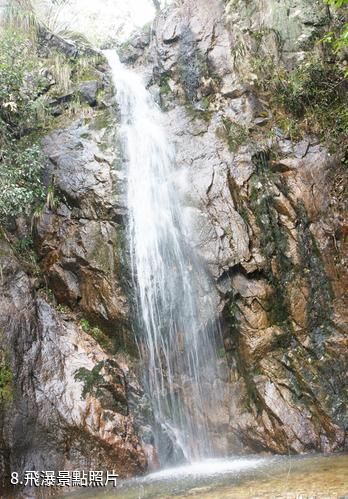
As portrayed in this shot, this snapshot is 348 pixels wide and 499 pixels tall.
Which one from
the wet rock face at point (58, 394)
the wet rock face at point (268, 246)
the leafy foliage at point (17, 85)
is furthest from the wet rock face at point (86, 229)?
the wet rock face at point (268, 246)

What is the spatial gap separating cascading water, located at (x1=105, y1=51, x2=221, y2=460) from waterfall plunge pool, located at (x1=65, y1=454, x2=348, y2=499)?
29.1 inches

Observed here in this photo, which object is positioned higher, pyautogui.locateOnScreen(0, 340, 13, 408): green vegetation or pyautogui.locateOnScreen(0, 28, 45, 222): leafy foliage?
pyautogui.locateOnScreen(0, 28, 45, 222): leafy foliage

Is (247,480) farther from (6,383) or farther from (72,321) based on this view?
(72,321)

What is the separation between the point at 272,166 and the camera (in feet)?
26.4

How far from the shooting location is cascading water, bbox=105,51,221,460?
683 centimetres

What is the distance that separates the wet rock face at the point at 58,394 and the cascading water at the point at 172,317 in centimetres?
63

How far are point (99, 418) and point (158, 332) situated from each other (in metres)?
1.63

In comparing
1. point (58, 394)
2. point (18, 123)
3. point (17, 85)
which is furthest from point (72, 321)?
point (17, 85)

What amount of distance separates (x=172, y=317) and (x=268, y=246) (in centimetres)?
203

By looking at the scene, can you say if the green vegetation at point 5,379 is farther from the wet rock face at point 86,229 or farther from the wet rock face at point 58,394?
the wet rock face at point 86,229

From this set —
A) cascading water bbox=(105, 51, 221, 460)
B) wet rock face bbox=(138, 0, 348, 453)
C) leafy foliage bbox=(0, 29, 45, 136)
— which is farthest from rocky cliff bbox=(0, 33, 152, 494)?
wet rock face bbox=(138, 0, 348, 453)

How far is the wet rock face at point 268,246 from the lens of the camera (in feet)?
21.2

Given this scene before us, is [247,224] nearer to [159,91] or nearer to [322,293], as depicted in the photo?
[322,293]

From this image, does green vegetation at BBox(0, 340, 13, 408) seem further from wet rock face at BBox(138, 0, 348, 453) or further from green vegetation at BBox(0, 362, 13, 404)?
wet rock face at BBox(138, 0, 348, 453)
